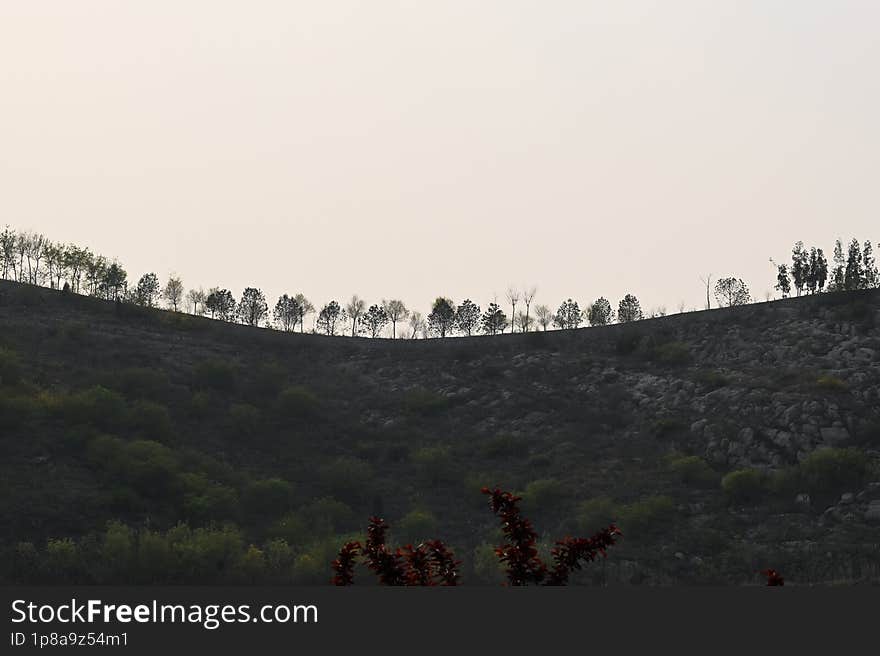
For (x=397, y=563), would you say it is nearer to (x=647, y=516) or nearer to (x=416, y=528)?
(x=416, y=528)

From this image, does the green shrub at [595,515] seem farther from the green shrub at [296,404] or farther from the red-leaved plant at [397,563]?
the red-leaved plant at [397,563]

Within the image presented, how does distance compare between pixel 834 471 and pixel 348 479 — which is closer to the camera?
pixel 834 471

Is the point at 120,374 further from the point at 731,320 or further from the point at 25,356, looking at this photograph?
the point at 731,320

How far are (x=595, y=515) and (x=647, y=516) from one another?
9.25 feet

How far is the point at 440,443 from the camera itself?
59.3m

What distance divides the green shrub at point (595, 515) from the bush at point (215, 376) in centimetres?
3268

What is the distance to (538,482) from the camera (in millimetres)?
49500

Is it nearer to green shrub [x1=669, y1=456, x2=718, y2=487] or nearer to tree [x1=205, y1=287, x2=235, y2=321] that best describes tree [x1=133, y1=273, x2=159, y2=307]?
tree [x1=205, y1=287, x2=235, y2=321]

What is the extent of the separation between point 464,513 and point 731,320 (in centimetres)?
3606

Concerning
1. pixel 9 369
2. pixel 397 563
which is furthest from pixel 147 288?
pixel 397 563

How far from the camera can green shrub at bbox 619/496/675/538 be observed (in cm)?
4241

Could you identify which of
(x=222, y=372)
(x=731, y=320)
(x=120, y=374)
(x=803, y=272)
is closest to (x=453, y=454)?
(x=222, y=372)

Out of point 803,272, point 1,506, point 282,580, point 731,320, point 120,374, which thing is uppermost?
point 803,272

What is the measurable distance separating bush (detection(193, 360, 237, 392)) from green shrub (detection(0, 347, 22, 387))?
13.1m
